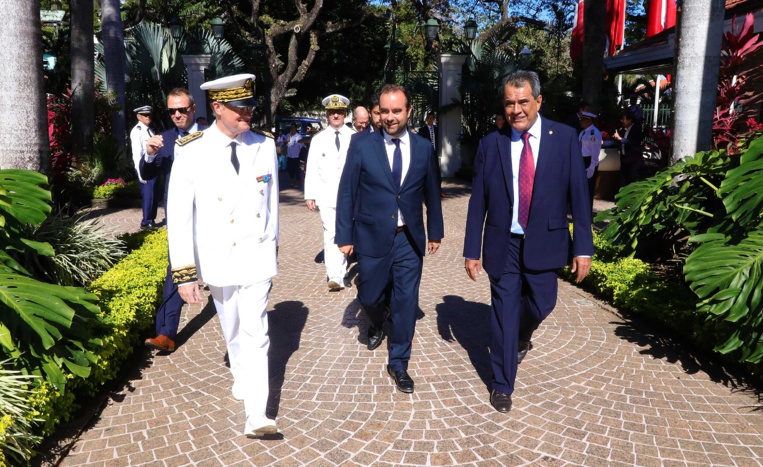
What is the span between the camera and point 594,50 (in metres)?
13.4

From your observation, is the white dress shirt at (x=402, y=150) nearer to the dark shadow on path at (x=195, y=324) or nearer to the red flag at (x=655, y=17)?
the dark shadow on path at (x=195, y=324)

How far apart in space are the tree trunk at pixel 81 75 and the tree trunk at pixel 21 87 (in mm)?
7942

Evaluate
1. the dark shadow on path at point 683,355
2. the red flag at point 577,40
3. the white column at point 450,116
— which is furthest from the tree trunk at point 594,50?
the dark shadow on path at point 683,355

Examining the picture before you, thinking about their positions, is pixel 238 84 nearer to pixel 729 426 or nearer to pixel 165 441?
pixel 165 441

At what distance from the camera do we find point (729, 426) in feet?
12.0

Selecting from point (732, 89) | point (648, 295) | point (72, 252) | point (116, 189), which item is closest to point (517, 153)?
point (648, 295)

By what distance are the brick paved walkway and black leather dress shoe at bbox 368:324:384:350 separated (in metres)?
0.11

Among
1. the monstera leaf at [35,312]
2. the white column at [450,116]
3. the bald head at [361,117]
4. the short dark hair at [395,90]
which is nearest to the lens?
the monstera leaf at [35,312]

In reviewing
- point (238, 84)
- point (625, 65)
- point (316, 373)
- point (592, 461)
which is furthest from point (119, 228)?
point (625, 65)

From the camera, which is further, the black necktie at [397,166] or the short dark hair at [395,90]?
the black necktie at [397,166]

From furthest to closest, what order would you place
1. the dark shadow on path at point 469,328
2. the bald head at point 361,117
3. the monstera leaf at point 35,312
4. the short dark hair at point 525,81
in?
the bald head at point 361,117 < the dark shadow on path at point 469,328 < the short dark hair at point 525,81 < the monstera leaf at point 35,312

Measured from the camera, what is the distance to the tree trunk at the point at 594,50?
43.9 feet

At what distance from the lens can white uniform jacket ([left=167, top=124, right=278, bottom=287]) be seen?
341 cm

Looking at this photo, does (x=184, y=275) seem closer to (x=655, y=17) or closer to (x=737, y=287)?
(x=737, y=287)
